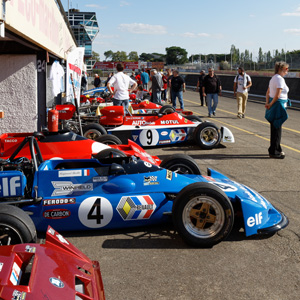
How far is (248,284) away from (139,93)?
16.5 m

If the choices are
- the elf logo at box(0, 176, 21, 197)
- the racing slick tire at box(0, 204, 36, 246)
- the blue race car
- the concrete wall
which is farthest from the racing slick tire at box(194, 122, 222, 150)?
the racing slick tire at box(0, 204, 36, 246)

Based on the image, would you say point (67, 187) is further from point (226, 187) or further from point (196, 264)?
point (226, 187)

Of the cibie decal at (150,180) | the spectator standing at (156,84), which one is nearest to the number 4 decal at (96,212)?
the cibie decal at (150,180)

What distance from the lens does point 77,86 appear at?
38.7ft

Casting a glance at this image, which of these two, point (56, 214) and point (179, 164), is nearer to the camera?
point (56, 214)

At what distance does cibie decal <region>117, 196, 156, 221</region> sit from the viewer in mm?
4797

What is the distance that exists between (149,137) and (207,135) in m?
1.35

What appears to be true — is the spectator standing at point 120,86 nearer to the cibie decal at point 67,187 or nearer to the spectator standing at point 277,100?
the spectator standing at point 277,100

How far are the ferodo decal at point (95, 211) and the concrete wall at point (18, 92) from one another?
7.10 metres

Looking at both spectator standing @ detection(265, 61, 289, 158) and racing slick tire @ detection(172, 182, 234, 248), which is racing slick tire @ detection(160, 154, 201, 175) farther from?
spectator standing @ detection(265, 61, 289, 158)

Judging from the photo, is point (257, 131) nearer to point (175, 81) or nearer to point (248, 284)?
point (175, 81)

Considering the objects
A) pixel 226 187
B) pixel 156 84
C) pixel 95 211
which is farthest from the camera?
pixel 156 84

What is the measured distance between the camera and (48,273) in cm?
288

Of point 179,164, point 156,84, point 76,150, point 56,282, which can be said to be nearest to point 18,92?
point 76,150
